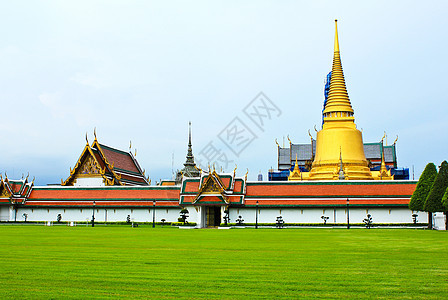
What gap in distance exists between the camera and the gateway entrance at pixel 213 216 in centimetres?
4747

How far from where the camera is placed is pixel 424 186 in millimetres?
39344

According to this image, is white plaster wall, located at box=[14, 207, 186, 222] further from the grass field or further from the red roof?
the grass field

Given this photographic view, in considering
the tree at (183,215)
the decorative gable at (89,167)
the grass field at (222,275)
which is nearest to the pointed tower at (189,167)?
the decorative gable at (89,167)

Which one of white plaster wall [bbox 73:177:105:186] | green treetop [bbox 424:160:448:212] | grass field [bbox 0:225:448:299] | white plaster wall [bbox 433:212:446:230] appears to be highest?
white plaster wall [bbox 73:177:105:186]

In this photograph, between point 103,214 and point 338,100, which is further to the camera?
point 338,100

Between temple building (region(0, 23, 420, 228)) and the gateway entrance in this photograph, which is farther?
the gateway entrance

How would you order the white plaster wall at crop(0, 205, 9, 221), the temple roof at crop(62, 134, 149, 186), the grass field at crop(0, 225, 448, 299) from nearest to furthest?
the grass field at crop(0, 225, 448, 299) → the white plaster wall at crop(0, 205, 9, 221) → the temple roof at crop(62, 134, 149, 186)

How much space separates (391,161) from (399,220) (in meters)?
43.3

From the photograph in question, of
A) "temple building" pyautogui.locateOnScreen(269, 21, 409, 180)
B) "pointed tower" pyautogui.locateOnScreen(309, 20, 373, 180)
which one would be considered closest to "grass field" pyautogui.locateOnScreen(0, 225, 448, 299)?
"temple building" pyautogui.locateOnScreen(269, 21, 409, 180)

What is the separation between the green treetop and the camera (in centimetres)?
3550

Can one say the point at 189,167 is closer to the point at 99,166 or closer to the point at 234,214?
the point at 99,166

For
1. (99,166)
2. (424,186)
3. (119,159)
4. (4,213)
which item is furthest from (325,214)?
(4,213)

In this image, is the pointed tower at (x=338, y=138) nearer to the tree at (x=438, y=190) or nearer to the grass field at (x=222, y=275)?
the tree at (x=438, y=190)

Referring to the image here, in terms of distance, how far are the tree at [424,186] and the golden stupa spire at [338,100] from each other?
72.7ft
